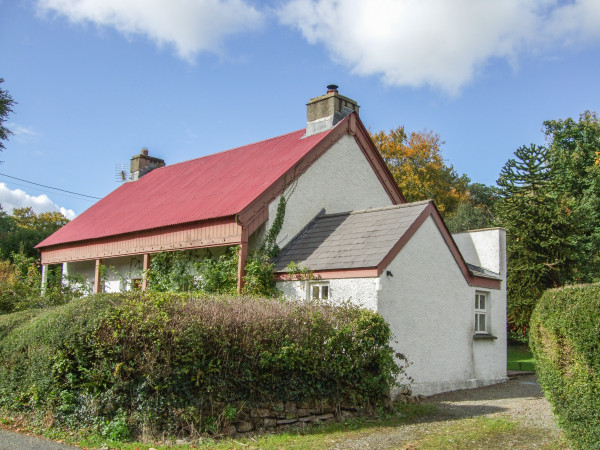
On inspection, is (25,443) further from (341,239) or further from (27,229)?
(27,229)

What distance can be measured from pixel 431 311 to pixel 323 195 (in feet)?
16.9

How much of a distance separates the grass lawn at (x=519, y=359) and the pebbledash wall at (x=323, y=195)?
7.26 meters

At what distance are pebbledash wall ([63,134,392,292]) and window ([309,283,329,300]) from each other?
231 cm

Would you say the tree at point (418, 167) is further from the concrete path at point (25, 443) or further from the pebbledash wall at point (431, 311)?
the concrete path at point (25, 443)

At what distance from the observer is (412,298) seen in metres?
12.3

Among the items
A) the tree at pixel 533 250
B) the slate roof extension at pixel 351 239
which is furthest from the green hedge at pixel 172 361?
the tree at pixel 533 250

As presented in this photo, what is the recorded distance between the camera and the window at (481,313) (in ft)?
49.1

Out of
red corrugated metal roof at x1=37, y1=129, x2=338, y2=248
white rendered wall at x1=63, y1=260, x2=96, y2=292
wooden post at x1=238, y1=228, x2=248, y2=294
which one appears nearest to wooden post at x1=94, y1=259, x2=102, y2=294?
red corrugated metal roof at x1=37, y1=129, x2=338, y2=248

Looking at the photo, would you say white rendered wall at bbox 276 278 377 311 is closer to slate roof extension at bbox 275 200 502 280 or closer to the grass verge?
slate roof extension at bbox 275 200 502 280

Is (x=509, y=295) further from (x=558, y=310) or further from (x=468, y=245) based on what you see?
(x=558, y=310)

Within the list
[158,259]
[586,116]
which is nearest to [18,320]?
[158,259]

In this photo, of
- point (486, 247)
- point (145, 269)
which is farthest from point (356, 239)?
point (145, 269)

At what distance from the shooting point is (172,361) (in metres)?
8.12

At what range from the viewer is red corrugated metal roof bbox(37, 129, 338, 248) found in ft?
50.5
